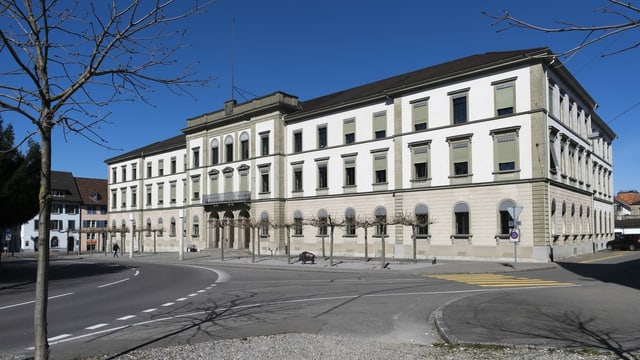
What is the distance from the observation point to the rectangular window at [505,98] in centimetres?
3294

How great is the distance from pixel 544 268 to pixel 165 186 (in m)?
49.9

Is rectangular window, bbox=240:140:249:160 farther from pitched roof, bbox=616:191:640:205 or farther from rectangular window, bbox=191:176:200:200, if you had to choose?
pitched roof, bbox=616:191:640:205

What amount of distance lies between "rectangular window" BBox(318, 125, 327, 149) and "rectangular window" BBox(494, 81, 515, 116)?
16614mm

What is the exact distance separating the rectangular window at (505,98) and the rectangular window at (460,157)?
3.05m

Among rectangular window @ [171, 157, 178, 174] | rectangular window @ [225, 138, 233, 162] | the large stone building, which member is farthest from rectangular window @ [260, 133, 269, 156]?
rectangular window @ [171, 157, 178, 174]

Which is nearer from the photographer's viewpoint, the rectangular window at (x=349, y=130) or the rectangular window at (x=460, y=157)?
the rectangular window at (x=460, y=157)

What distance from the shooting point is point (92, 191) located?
8831cm

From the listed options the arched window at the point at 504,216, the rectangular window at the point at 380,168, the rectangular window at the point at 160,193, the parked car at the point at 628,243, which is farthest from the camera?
the rectangular window at the point at 160,193

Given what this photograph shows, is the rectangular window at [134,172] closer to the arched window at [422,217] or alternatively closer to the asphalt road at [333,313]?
the arched window at [422,217]

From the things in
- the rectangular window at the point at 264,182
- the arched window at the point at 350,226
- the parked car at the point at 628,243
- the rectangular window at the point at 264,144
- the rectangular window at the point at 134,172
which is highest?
the rectangular window at the point at 264,144

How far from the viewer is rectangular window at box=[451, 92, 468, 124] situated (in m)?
35.3

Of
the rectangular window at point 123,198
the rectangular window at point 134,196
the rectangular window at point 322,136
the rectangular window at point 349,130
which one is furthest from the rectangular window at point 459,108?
the rectangular window at point 123,198

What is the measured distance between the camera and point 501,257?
32094 mm

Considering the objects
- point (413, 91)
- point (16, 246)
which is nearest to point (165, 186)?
point (16, 246)
